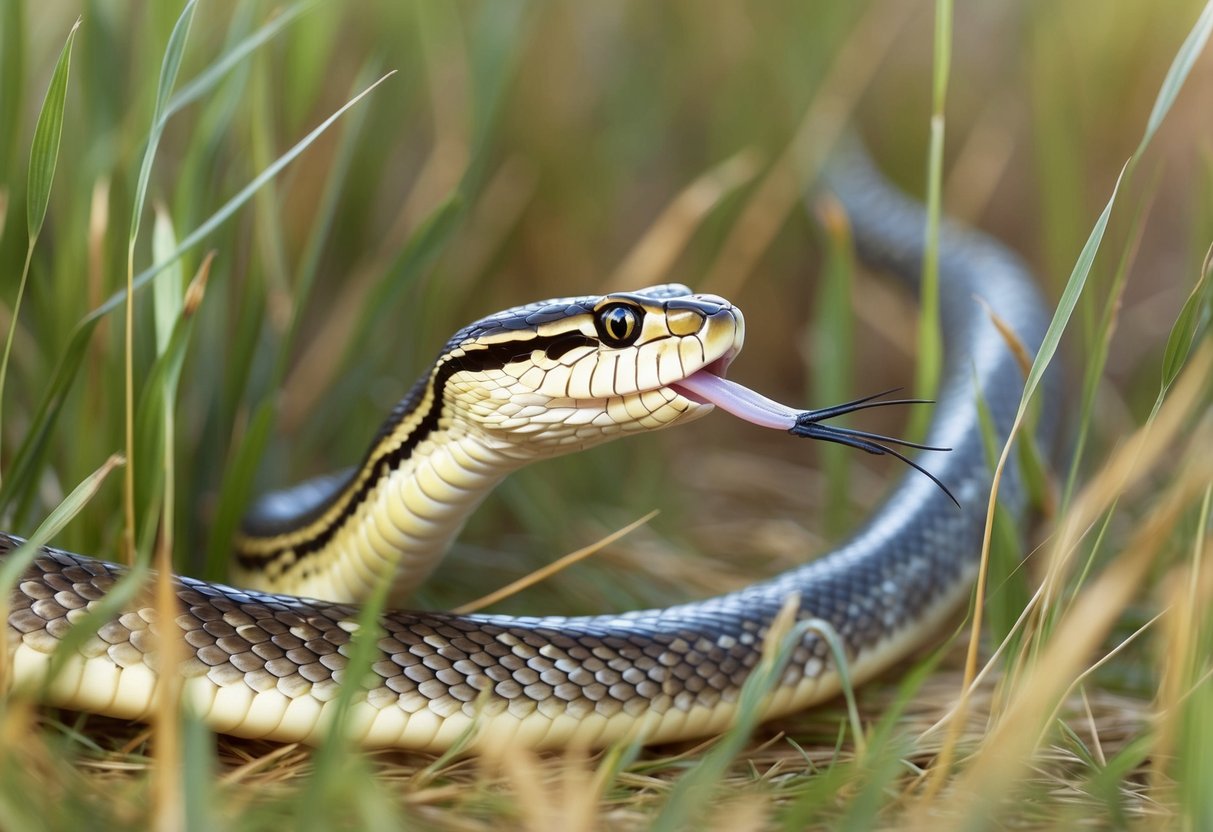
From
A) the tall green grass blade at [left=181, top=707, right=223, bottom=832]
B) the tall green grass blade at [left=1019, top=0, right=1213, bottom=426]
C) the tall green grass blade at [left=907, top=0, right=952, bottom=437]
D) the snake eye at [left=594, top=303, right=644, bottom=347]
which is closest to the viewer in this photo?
the tall green grass blade at [left=181, top=707, right=223, bottom=832]

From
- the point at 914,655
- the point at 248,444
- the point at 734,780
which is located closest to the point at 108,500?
the point at 248,444

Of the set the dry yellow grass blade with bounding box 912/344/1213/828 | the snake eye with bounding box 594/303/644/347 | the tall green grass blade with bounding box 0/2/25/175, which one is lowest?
the dry yellow grass blade with bounding box 912/344/1213/828

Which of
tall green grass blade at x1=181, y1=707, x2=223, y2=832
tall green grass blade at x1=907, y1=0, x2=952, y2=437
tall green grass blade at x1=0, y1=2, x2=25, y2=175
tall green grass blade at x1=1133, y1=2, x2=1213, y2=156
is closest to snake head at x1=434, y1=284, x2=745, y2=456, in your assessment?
tall green grass blade at x1=907, y1=0, x2=952, y2=437

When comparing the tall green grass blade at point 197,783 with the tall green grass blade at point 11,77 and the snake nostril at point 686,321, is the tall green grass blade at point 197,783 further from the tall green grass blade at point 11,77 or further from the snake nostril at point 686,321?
the tall green grass blade at point 11,77

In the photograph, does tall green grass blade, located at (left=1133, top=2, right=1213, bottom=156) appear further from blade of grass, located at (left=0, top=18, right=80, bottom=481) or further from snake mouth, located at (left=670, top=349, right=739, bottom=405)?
blade of grass, located at (left=0, top=18, right=80, bottom=481)

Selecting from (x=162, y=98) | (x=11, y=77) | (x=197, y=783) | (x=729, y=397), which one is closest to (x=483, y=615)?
(x=729, y=397)

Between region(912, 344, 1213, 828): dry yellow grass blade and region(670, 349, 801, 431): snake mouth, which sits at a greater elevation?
region(670, 349, 801, 431): snake mouth
